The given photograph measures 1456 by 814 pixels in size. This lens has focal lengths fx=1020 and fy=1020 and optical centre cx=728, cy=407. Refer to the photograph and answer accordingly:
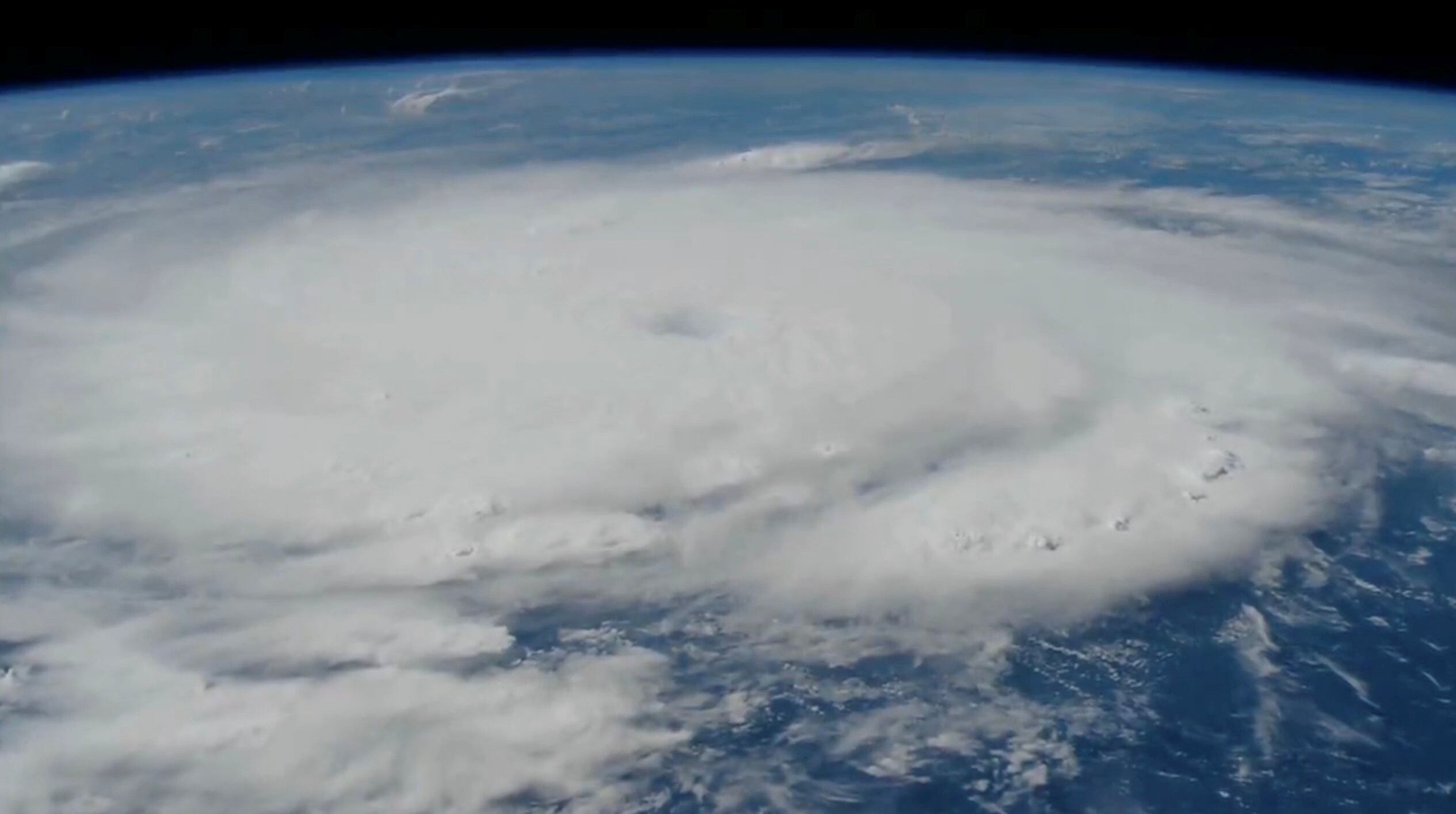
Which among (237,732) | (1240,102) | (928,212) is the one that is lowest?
(237,732)

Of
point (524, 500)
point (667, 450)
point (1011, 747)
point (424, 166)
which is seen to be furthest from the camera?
point (424, 166)

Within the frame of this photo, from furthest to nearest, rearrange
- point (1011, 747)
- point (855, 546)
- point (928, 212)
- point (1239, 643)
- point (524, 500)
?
1. point (928, 212)
2. point (524, 500)
3. point (855, 546)
4. point (1239, 643)
5. point (1011, 747)

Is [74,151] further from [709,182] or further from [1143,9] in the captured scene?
[1143,9]

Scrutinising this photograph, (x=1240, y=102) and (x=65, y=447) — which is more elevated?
(x=1240, y=102)

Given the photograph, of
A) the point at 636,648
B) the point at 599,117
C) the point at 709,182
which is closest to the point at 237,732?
the point at 636,648

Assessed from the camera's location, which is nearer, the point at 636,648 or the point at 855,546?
the point at 636,648

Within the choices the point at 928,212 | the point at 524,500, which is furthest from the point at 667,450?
the point at 928,212
